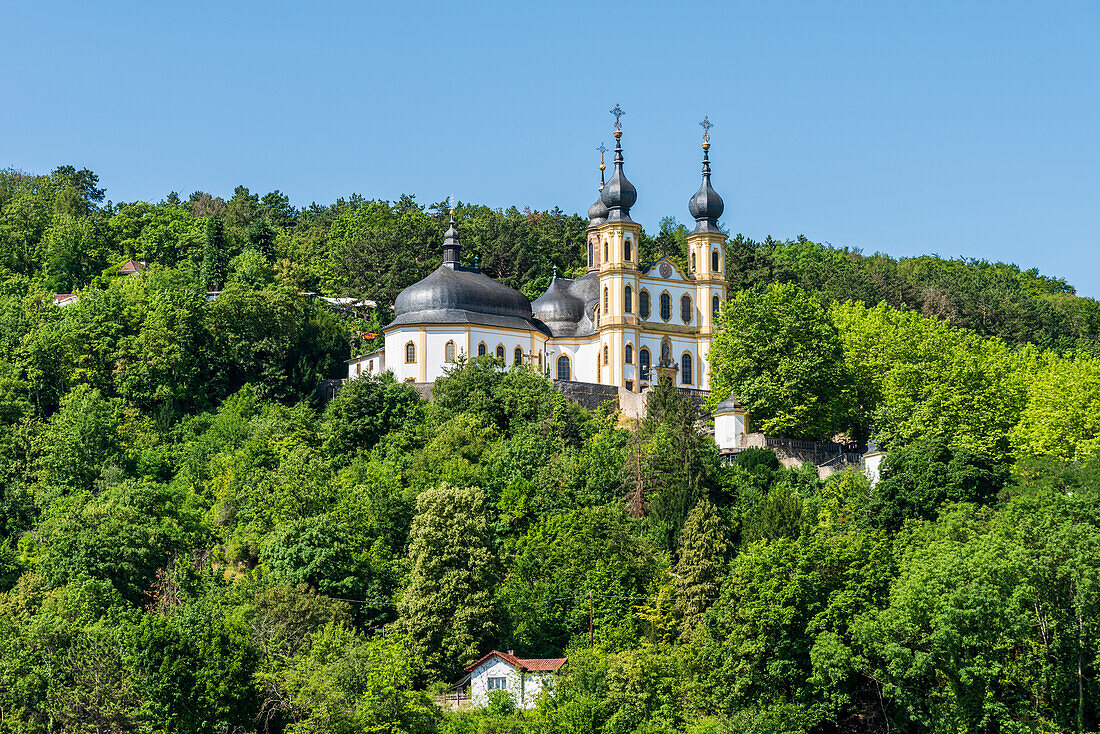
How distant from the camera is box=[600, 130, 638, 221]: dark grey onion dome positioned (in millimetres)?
87875

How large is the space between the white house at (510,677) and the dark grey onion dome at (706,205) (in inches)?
1646

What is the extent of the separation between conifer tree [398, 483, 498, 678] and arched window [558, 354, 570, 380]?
2946 centimetres

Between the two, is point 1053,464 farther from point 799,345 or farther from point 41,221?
point 41,221

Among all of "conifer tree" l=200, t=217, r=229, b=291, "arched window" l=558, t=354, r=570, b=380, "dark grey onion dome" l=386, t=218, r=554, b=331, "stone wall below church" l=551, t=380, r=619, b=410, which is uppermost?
"conifer tree" l=200, t=217, r=229, b=291

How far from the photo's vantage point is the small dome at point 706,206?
89.4 m

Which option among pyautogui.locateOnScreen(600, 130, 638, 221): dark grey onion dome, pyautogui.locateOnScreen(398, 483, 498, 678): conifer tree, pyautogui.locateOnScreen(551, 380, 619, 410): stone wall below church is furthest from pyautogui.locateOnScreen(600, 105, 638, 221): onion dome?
pyautogui.locateOnScreen(398, 483, 498, 678): conifer tree

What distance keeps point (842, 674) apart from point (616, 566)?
10992mm

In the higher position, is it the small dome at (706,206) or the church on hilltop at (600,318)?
the small dome at (706,206)

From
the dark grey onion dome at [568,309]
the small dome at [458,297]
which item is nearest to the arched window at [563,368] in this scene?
the dark grey onion dome at [568,309]

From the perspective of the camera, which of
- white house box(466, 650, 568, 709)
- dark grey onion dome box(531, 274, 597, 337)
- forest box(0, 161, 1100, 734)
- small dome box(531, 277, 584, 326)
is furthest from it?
small dome box(531, 277, 584, 326)

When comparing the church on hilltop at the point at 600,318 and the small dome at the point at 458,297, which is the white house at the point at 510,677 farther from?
the small dome at the point at 458,297

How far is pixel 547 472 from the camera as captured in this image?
64375mm

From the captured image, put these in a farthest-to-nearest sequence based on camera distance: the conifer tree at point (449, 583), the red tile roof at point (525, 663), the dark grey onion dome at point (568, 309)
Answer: the dark grey onion dome at point (568, 309) < the conifer tree at point (449, 583) < the red tile roof at point (525, 663)

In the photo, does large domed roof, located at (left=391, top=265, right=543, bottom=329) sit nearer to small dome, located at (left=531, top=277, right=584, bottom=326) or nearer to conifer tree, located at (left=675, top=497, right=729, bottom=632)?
small dome, located at (left=531, top=277, right=584, bottom=326)
